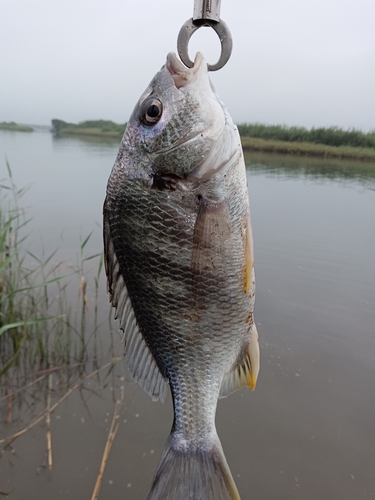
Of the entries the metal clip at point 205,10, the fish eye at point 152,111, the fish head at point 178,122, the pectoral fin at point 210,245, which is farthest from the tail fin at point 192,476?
the metal clip at point 205,10

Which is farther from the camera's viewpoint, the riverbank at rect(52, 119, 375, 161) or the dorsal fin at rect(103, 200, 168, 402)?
the riverbank at rect(52, 119, 375, 161)

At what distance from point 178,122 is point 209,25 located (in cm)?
33

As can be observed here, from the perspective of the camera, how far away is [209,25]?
117cm

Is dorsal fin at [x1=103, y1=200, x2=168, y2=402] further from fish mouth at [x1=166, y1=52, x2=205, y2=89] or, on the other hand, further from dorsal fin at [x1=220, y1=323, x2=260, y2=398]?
fish mouth at [x1=166, y1=52, x2=205, y2=89]

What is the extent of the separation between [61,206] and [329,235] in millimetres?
7136

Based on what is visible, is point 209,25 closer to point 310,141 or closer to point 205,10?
point 205,10

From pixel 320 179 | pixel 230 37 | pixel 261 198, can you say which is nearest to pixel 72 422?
pixel 230 37

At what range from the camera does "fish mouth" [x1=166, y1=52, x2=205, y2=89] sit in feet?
4.23

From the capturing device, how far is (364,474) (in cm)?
264

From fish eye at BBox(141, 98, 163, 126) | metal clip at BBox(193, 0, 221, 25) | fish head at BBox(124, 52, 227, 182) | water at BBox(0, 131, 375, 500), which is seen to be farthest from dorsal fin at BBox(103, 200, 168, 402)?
water at BBox(0, 131, 375, 500)

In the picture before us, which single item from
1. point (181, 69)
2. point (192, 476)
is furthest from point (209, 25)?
point (192, 476)

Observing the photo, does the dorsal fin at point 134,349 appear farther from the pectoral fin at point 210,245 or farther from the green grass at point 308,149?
the green grass at point 308,149

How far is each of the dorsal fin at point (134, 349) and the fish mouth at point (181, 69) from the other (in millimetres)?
777

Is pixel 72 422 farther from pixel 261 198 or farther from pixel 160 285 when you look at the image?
pixel 261 198
